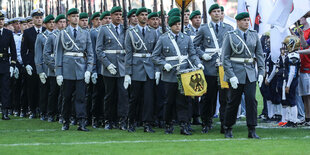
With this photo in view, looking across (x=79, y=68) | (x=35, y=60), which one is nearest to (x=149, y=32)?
(x=79, y=68)

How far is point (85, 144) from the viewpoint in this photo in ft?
34.3

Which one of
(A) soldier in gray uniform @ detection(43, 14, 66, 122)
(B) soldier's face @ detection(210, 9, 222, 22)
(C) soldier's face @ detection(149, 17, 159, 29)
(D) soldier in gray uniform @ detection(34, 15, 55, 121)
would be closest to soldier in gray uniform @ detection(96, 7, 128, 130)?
(C) soldier's face @ detection(149, 17, 159, 29)

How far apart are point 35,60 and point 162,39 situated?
4356 millimetres

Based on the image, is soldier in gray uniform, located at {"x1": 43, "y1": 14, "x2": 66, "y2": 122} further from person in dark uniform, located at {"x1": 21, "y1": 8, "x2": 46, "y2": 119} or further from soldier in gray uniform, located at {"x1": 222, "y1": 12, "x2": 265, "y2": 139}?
soldier in gray uniform, located at {"x1": 222, "y1": 12, "x2": 265, "y2": 139}

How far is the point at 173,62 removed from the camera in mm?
12156

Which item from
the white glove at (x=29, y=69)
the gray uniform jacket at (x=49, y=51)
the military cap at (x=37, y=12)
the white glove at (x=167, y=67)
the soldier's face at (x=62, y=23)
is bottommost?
the white glove at (x=167, y=67)

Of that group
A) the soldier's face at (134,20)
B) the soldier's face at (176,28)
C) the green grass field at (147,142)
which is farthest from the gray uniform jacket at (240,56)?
the soldier's face at (134,20)

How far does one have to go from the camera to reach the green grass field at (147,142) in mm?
9633

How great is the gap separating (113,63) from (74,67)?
77 cm

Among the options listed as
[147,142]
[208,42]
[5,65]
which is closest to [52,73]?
[5,65]

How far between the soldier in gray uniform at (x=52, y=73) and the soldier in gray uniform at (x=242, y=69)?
421cm

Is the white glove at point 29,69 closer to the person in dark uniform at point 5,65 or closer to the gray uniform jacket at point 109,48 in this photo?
the person in dark uniform at point 5,65

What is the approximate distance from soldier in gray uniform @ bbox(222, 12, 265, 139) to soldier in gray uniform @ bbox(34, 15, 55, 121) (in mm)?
5146

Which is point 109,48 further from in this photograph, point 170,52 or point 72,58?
point 170,52
